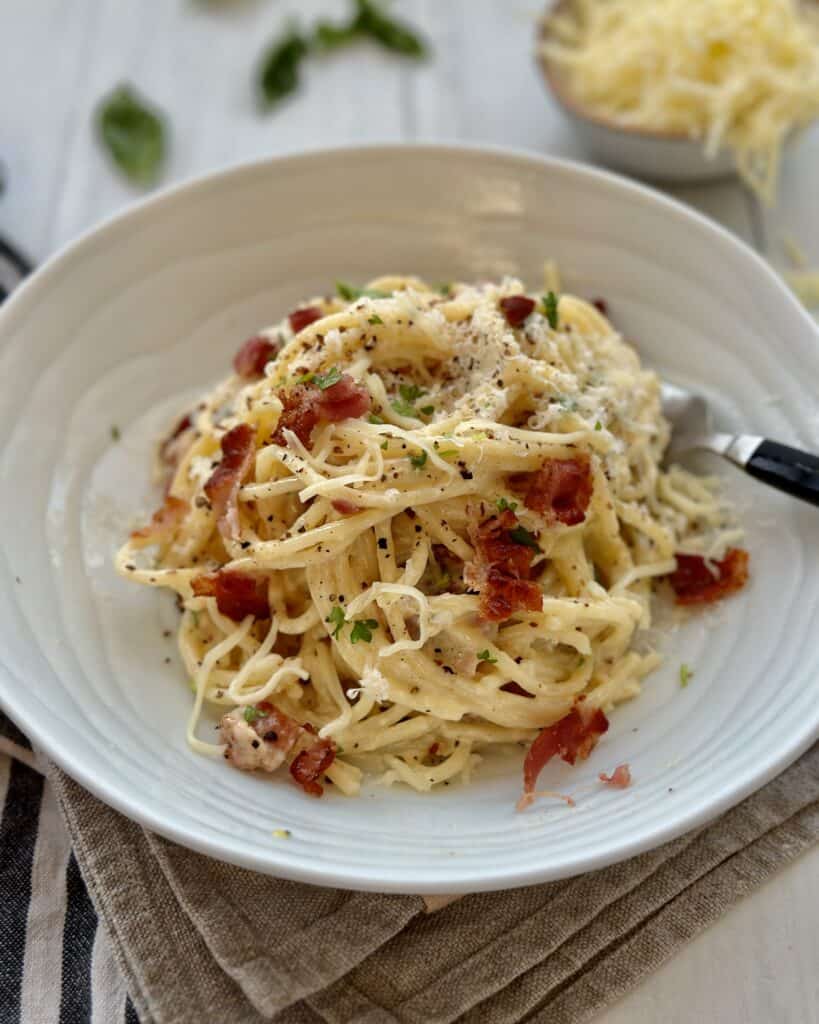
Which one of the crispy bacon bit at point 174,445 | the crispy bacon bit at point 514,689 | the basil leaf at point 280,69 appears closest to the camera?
the crispy bacon bit at point 514,689

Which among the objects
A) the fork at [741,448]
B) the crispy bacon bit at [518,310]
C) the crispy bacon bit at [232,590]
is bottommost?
the fork at [741,448]

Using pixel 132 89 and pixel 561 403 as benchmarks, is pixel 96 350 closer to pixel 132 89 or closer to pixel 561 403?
pixel 561 403

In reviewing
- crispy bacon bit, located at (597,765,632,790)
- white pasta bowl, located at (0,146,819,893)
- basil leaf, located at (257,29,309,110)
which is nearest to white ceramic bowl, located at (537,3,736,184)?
white pasta bowl, located at (0,146,819,893)

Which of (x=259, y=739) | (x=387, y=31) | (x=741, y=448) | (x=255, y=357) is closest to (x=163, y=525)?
(x=255, y=357)

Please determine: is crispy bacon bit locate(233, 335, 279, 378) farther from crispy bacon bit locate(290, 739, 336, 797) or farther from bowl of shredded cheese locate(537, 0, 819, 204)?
bowl of shredded cheese locate(537, 0, 819, 204)

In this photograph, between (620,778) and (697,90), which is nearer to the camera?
(620,778)

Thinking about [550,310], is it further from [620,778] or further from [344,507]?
[620,778]

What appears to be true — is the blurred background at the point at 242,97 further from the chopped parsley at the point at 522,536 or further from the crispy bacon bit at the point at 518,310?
the chopped parsley at the point at 522,536

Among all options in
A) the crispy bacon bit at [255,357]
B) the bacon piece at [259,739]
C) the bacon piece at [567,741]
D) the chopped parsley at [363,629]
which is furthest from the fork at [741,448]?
the bacon piece at [259,739]
